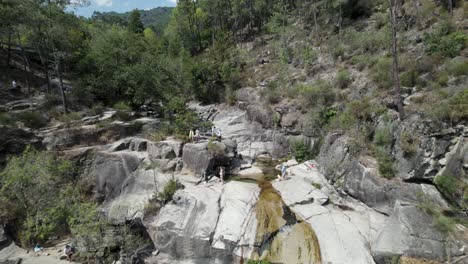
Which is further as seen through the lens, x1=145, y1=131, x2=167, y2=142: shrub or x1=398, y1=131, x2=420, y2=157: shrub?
x1=145, y1=131, x2=167, y2=142: shrub

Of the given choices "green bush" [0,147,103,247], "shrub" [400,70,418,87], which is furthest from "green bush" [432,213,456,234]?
"green bush" [0,147,103,247]

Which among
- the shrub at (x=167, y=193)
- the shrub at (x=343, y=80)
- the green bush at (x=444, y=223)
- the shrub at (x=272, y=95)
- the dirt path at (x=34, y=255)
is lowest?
the dirt path at (x=34, y=255)

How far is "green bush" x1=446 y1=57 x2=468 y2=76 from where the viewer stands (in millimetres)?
17562

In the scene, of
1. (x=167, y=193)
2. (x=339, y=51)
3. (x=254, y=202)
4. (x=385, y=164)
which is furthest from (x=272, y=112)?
(x=167, y=193)

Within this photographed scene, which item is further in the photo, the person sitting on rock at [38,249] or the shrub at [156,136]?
the shrub at [156,136]

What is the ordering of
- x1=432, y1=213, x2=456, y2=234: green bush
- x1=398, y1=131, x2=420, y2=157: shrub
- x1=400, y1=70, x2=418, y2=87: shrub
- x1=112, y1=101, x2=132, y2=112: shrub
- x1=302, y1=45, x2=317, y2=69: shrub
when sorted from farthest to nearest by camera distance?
x1=302, y1=45, x2=317, y2=69: shrub, x1=112, y1=101, x2=132, y2=112: shrub, x1=400, y1=70, x2=418, y2=87: shrub, x1=398, y1=131, x2=420, y2=157: shrub, x1=432, y1=213, x2=456, y2=234: green bush

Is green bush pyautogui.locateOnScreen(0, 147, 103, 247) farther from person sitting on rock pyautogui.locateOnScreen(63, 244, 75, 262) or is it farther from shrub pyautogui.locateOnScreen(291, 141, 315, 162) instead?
shrub pyautogui.locateOnScreen(291, 141, 315, 162)

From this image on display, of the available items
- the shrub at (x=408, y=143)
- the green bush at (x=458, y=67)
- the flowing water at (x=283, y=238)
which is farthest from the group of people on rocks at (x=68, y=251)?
the green bush at (x=458, y=67)

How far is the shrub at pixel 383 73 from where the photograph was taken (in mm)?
21812

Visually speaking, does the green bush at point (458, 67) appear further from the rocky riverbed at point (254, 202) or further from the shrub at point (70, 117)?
the shrub at point (70, 117)

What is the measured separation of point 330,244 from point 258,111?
19.3 m

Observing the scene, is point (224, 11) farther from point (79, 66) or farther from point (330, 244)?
point (330, 244)

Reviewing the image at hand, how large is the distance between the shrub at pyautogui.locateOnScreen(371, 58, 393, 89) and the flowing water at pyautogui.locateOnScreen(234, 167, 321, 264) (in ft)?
43.3

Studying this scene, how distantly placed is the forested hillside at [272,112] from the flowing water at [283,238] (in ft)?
4.44
